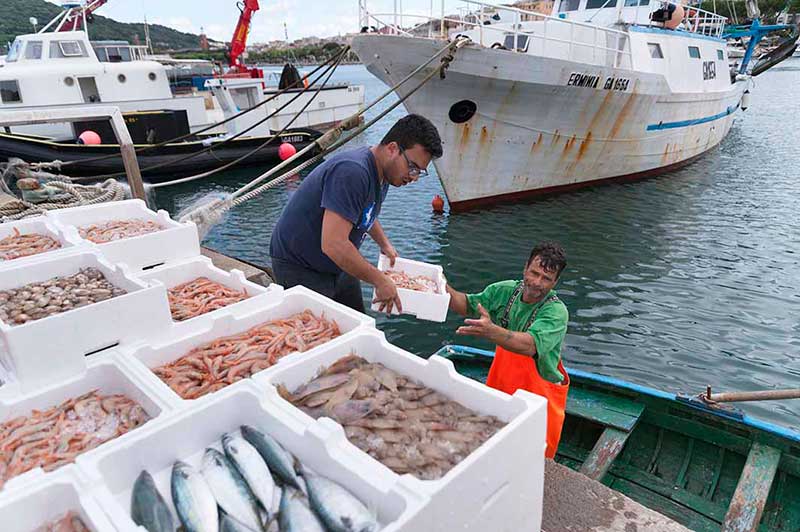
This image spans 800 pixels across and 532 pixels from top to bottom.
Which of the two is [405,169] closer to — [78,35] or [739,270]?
[739,270]

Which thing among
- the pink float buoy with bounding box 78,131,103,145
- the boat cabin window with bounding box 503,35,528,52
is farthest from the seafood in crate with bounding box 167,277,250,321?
the pink float buoy with bounding box 78,131,103,145

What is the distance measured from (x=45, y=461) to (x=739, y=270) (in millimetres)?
11768

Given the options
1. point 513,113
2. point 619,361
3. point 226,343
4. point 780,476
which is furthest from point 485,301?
point 513,113

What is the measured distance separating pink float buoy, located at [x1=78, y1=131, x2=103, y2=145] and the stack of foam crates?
16065 millimetres

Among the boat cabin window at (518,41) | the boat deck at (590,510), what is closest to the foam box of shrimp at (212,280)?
the boat deck at (590,510)

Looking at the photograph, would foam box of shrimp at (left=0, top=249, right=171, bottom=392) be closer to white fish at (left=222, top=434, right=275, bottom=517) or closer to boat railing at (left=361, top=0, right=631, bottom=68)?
white fish at (left=222, top=434, right=275, bottom=517)

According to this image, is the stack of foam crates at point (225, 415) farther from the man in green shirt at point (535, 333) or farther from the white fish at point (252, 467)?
the man in green shirt at point (535, 333)

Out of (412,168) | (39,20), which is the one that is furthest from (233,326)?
(39,20)

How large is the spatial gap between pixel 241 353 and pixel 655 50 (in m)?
16.4

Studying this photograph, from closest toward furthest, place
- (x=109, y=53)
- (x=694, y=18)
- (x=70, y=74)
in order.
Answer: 1. (x=694, y=18)
2. (x=70, y=74)
3. (x=109, y=53)

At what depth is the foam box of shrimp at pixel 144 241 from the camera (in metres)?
4.02

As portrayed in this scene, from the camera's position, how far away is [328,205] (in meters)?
3.45

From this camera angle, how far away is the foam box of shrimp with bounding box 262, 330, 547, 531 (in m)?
1.80

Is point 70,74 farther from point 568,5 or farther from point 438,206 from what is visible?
point 568,5
